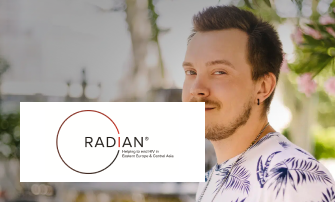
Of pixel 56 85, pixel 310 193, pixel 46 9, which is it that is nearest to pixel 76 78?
pixel 56 85

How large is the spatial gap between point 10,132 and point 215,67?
1.02m

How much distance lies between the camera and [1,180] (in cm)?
157

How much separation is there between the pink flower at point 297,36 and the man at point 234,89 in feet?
0.84

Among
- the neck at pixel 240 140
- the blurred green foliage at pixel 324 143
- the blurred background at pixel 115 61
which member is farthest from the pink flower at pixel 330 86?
the neck at pixel 240 140

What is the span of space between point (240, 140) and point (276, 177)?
293mm

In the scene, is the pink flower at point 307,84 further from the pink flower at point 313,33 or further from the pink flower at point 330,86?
the pink flower at point 313,33

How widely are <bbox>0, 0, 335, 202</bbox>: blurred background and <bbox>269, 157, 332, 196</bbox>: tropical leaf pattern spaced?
1.98ft

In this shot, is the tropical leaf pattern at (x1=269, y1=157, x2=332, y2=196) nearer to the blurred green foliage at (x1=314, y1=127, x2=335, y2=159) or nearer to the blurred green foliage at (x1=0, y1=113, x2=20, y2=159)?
the blurred green foliage at (x1=314, y1=127, x2=335, y2=159)

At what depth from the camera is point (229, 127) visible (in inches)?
49.7

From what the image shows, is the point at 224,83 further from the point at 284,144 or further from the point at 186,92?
the point at 284,144

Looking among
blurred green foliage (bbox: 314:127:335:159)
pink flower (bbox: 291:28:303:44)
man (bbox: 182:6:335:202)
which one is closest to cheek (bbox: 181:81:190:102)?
man (bbox: 182:6:335:202)

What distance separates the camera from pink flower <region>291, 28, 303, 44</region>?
154 cm

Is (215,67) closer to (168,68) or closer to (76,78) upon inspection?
(168,68)

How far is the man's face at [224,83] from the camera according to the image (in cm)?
124
